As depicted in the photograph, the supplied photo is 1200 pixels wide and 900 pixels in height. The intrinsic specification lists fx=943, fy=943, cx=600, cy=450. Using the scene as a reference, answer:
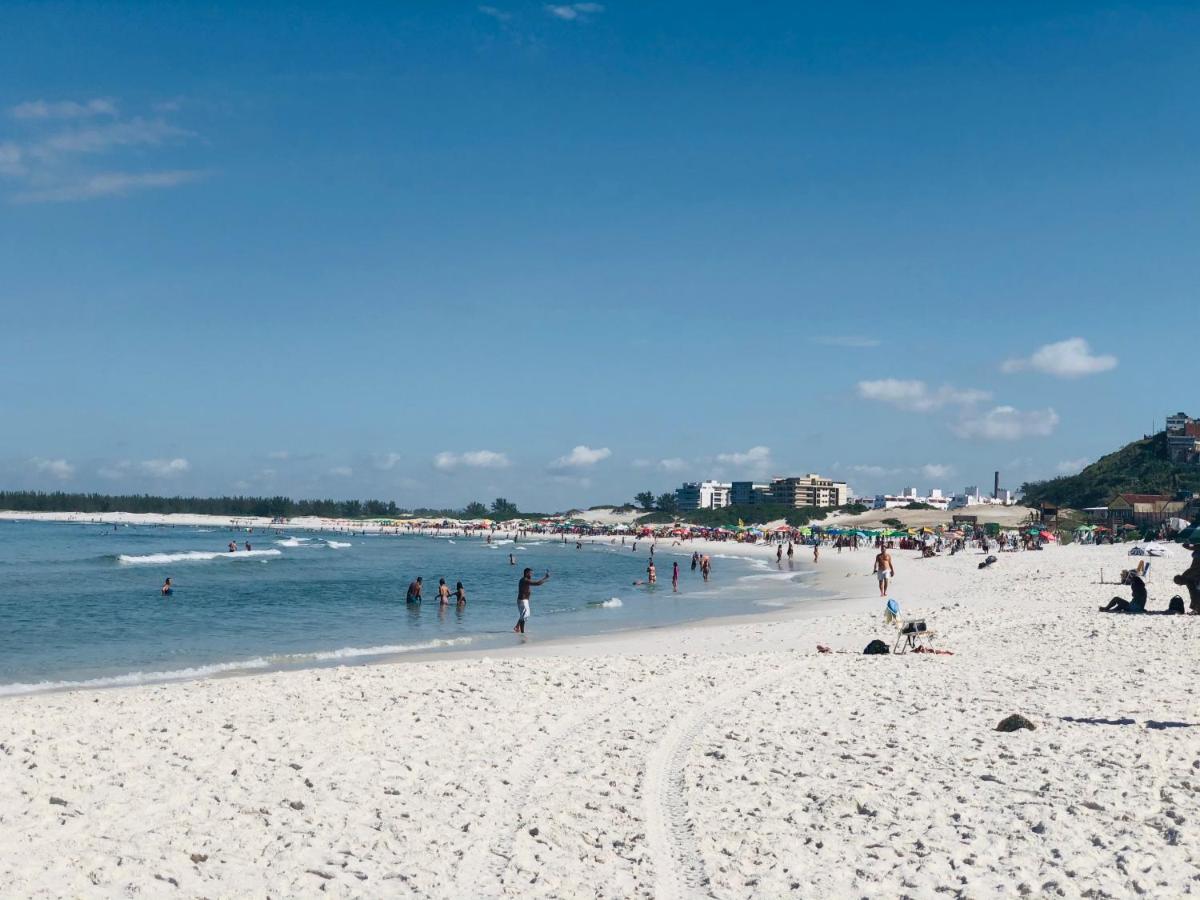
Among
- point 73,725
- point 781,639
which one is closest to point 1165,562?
point 781,639

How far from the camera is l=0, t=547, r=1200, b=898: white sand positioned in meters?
5.64

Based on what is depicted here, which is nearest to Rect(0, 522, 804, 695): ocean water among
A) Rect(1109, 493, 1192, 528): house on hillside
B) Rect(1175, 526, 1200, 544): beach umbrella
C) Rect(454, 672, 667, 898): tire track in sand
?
Rect(454, 672, 667, 898): tire track in sand

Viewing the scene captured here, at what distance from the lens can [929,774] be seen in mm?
7418

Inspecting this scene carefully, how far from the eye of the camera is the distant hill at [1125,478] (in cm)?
9569

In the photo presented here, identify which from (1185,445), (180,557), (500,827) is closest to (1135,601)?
(500,827)

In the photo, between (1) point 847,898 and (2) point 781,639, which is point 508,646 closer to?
(2) point 781,639

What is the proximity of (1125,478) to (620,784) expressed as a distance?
110 metres

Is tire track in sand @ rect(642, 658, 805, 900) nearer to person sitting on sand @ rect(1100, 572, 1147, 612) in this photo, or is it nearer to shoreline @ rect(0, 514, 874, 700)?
shoreline @ rect(0, 514, 874, 700)

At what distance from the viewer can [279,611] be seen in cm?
2792

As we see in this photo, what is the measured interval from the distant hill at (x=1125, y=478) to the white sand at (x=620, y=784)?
9186 cm

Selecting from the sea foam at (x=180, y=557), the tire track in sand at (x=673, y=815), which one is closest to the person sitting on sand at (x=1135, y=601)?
the tire track in sand at (x=673, y=815)

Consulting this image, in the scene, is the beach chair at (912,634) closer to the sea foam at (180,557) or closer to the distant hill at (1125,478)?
the sea foam at (180,557)

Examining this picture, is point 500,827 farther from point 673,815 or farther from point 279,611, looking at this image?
Answer: point 279,611

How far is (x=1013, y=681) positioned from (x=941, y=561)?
128ft
